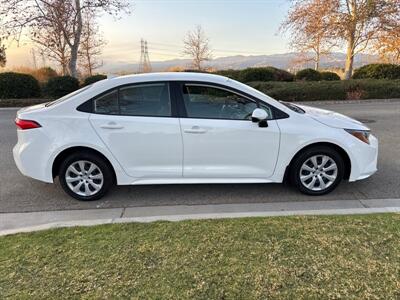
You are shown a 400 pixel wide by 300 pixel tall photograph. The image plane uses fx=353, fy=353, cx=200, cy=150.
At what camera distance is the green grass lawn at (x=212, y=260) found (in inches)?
96.8

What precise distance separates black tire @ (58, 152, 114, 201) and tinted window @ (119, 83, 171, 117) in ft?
2.18

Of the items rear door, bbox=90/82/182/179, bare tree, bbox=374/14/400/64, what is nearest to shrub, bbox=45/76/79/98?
rear door, bbox=90/82/182/179

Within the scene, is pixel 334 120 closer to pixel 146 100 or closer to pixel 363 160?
pixel 363 160

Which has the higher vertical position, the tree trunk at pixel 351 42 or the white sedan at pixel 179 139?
the tree trunk at pixel 351 42

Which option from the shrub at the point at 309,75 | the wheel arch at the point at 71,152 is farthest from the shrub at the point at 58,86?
the wheel arch at the point at 71,152

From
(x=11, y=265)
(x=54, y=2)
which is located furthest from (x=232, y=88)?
(x=54, y=2)

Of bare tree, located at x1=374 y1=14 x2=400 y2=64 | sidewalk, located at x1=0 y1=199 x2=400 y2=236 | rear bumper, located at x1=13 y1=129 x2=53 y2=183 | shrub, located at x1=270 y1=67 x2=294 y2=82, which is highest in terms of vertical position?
bare tree, located at x1=374 y1=14 x2=400 y2=64

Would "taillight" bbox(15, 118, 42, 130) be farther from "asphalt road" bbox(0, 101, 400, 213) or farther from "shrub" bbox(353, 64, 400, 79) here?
"shrub" bbox(353, 64, 400, 79)

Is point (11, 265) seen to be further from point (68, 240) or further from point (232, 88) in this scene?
point (232, 88)

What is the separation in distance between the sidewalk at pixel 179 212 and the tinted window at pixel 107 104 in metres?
1.19

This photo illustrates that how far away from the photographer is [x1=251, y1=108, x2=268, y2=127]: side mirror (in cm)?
416

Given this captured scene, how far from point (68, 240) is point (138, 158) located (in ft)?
4.60

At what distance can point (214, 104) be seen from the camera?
4.36 metres

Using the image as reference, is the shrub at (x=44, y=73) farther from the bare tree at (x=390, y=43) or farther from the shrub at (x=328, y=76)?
the bare tree at (x=390, y=43)
